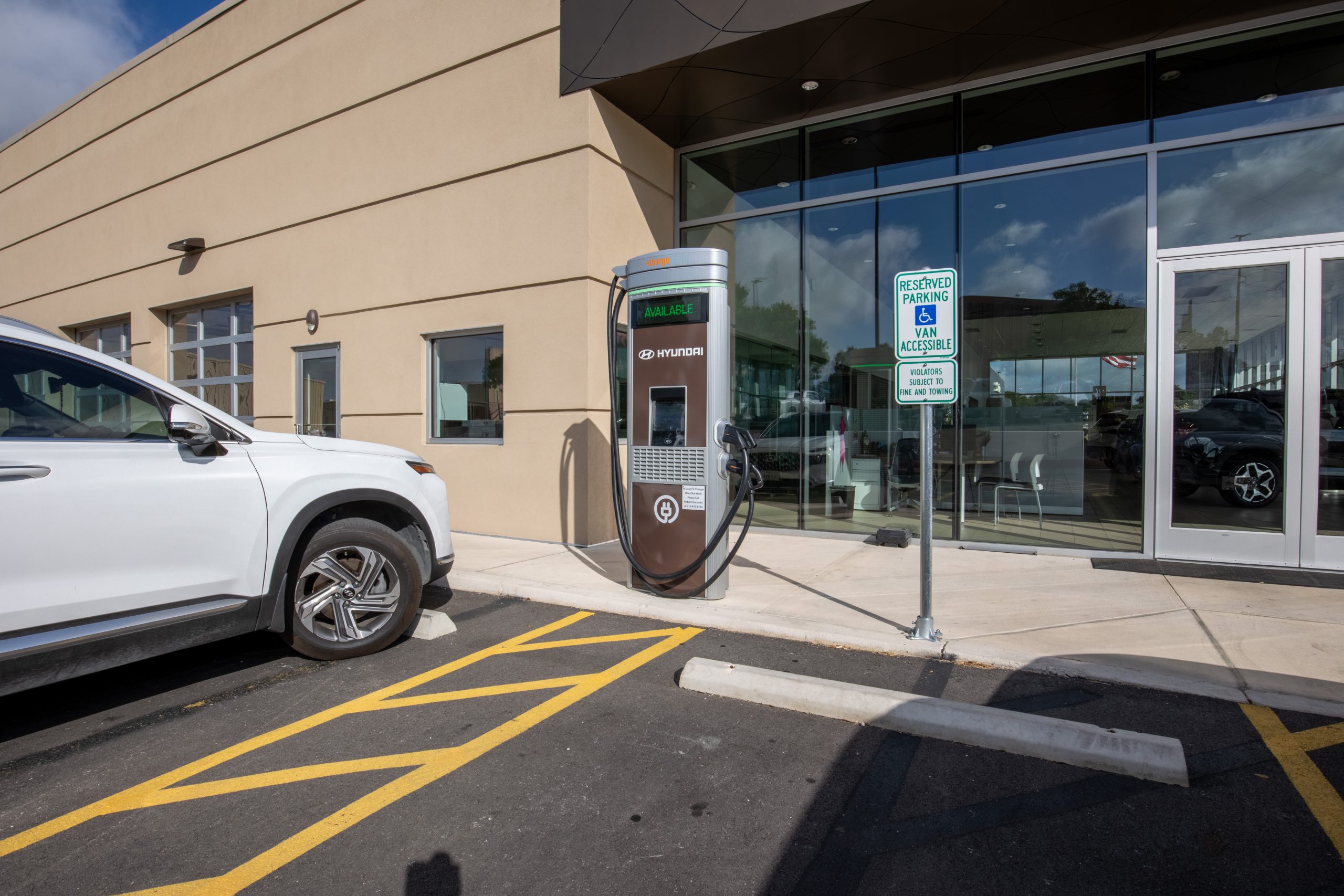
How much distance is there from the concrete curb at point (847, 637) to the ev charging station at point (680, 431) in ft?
1.15

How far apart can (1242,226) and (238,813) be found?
8866 mm

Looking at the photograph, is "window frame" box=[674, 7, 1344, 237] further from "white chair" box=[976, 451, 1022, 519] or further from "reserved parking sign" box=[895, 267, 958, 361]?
"reserved parking sign" box=[895, 267, 958, 361]

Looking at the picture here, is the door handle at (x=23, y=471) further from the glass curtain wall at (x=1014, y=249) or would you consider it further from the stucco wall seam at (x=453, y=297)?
the glass curtain wall at (x=1014, y=249)

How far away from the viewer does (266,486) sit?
155 inches

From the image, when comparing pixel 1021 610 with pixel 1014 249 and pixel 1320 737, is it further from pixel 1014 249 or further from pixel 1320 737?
pixel 1014 249

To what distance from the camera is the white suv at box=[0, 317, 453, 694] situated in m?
3.15

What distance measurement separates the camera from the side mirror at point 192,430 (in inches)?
141

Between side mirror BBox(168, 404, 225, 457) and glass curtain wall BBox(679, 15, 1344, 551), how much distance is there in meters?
6.12

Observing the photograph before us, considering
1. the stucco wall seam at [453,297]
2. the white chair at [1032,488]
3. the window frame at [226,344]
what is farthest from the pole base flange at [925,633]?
the window frame at [226,344]

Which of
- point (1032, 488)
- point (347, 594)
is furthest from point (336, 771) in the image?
point (1032, 488)

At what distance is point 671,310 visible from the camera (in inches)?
221

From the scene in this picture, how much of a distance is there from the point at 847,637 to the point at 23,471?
4504 millimetres

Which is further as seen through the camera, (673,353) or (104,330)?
(104,330)

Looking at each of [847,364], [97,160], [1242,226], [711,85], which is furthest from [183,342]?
[1242,226]
